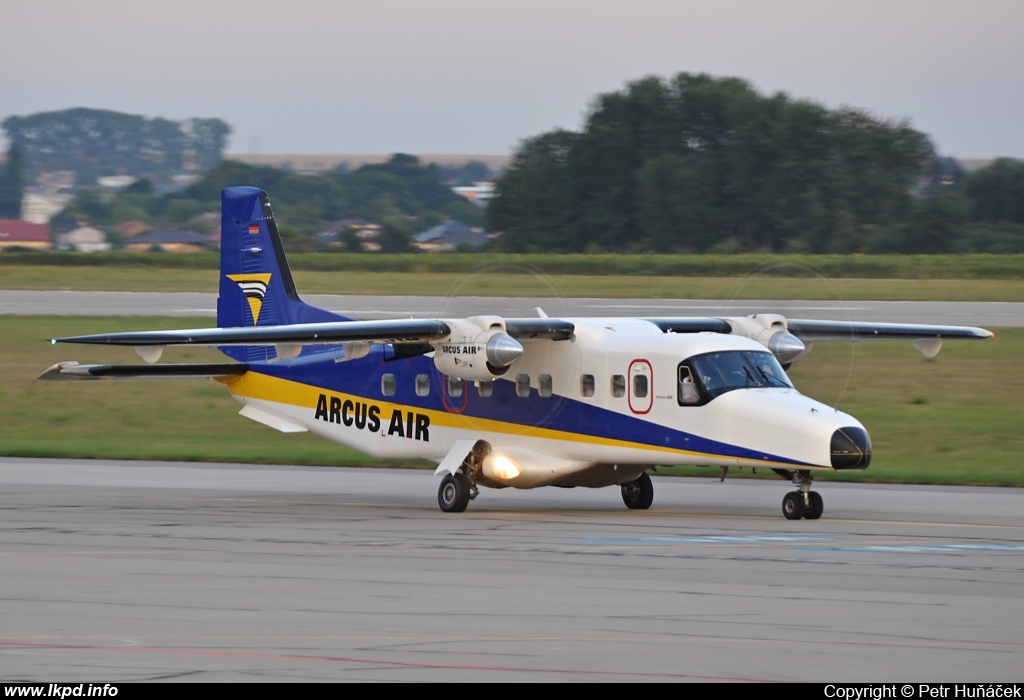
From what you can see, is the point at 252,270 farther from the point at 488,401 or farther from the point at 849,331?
the point at 849,331

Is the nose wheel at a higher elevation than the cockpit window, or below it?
below

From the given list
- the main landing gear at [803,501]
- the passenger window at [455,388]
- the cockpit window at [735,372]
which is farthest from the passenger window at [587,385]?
the main landing gear at [803,501]

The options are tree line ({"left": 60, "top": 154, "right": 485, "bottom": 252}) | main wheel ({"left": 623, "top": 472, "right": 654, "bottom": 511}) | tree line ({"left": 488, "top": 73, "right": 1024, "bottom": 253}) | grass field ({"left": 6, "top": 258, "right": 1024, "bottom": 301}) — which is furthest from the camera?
tree line ({"left": 60, "top": 154, "right": 485, "bottom": 252})

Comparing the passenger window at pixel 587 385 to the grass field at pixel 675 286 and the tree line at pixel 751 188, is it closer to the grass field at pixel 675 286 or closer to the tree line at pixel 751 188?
the grass field at pixel 675 286

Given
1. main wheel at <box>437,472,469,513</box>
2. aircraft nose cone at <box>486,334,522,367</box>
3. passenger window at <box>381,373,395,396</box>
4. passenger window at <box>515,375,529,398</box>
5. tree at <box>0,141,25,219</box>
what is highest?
aircraft nose cone at <box>486,334,522,367</box>

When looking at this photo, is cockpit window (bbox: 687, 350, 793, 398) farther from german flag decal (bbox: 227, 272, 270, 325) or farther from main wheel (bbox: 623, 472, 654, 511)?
german flag decal (bbox: 227, 272, 270, 325)

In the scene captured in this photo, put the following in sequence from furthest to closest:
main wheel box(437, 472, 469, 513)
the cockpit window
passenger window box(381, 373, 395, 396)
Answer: passenger window box(381, 373, 395, 396) → main wheel box(437, 472, 469, 513) → the cockpit window

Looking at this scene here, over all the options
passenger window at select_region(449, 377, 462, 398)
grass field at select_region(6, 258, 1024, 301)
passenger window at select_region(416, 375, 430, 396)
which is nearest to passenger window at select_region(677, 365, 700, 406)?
passenger window at select_region(449, 377, 462, 398)

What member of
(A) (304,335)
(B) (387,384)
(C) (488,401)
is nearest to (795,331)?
(C) (488,401)

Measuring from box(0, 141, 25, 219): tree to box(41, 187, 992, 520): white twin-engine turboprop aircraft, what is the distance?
89930 millimetres

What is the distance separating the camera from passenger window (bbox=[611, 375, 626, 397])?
19125 millimetres

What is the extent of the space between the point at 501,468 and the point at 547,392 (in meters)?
1.21
